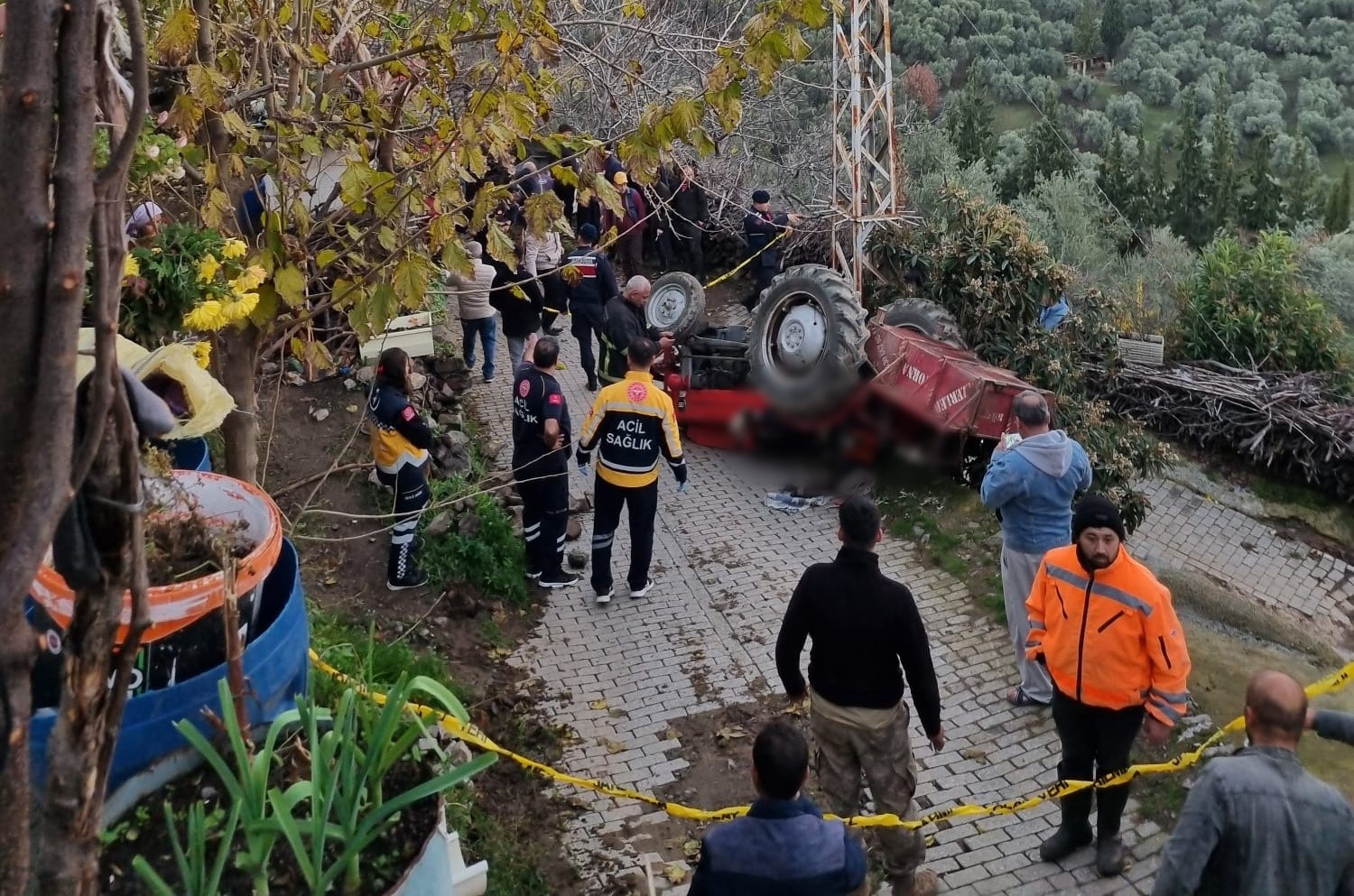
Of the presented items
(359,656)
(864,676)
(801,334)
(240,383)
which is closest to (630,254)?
(359,656)

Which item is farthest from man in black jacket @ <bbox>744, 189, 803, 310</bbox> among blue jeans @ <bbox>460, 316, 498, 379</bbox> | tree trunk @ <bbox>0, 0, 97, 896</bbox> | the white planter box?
tree trunk @ <bbox>0, 0, 97, 896</bbox>

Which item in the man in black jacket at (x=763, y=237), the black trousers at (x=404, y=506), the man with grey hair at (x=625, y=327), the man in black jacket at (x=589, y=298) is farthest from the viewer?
the man in black jacket at (x=763, y=237)

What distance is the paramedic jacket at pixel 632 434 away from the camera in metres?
6.11

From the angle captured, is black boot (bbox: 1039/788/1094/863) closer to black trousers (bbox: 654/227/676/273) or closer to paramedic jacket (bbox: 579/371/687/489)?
paramedic jacket (bbox: 579/371/687/489)

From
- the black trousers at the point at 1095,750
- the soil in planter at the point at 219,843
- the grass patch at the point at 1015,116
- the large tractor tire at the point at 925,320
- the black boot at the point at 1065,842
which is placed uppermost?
the grass patch at the point at 1015,116

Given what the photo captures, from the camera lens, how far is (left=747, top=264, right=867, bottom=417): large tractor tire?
0.55m

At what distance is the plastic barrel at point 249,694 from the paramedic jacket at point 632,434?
2.78 meters

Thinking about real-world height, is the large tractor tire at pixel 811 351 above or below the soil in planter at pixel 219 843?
above

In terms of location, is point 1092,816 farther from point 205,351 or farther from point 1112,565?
point 205,351

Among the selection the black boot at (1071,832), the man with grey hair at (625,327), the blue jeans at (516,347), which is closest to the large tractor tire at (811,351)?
the black boot at (1071,832)

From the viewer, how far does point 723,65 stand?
3971 millimetres

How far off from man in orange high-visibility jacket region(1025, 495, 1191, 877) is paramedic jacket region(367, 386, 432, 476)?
3.66 metres

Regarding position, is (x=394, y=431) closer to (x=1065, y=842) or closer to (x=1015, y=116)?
(x=1065, y=842)

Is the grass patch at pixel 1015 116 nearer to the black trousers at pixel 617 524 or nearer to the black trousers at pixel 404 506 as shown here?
the black trousers at pixel 617 524
